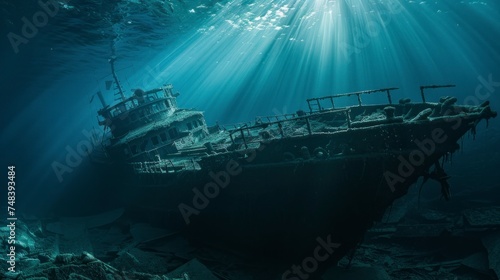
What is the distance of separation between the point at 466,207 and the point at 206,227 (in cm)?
1388

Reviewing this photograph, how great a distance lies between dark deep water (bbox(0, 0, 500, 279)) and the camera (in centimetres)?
1808

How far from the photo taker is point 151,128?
16.2 meters

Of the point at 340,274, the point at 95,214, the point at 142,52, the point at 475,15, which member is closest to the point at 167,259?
the point at 340,274

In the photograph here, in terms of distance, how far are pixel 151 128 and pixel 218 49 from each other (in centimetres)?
2684

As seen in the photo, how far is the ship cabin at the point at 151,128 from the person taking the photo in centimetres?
1602

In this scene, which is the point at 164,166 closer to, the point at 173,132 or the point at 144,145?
the point at 144,145

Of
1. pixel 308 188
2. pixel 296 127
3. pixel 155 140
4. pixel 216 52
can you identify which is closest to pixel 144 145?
pixel 155 140

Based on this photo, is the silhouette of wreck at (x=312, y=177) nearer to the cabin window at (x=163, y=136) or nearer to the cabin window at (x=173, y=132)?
the cabin window at (x=163, y=136)

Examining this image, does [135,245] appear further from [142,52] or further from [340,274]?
[142,52]

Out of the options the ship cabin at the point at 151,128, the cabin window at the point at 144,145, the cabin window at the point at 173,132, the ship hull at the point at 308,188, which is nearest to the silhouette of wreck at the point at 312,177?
the ship hull at the point at 308,188

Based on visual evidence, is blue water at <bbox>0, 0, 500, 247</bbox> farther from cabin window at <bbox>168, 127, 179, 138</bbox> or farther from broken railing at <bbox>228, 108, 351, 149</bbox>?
broken railing at <bbox>228, 108, 351, 149</bbox>

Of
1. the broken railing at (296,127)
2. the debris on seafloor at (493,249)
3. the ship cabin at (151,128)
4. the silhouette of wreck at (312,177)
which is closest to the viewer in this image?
the silhouette of wreck at (312,177)

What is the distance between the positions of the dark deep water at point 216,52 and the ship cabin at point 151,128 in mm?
5533

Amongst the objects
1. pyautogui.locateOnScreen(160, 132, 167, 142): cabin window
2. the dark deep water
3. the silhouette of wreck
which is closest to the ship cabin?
pyautogui.locateOnScreen(160, 132, 167, 142): cabin window
